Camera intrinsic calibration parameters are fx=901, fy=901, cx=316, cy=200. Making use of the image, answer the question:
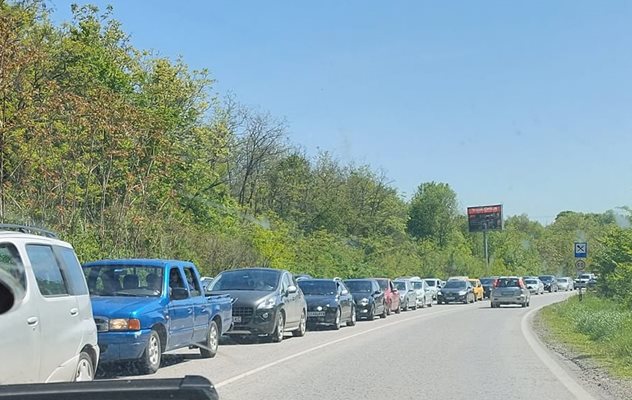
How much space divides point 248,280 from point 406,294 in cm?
2392

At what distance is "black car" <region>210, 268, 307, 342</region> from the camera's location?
19870mm

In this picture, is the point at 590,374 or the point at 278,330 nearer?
the point at 590,374

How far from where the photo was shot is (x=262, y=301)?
65.8 feet

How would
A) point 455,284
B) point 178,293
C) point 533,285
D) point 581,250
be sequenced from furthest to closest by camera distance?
point 533,285
point 455,284
point 581,250
point 178,293

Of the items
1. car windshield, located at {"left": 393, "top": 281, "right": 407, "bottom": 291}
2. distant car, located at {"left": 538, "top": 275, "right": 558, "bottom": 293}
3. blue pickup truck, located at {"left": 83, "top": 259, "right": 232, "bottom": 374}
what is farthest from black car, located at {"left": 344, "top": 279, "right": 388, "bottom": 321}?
distant car, located at {"left": 538, "top": 275, "right": 558, "bottom": 293}

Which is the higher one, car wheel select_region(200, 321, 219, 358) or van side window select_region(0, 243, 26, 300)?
van side window select_region(0, 243, 26, 300)

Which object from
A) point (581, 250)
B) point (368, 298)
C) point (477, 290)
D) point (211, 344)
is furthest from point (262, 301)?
point (477, 290)

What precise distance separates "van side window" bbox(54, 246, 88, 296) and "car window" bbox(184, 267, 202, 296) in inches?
223

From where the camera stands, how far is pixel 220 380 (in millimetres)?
13016

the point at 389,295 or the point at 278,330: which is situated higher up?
the point at 389,295

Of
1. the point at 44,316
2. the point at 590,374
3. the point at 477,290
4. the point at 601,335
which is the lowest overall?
the point at 590,374

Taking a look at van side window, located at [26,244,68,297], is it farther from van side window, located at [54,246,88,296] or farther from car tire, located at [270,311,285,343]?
car tire, located at [270,311,285,343]

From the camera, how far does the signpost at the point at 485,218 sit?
9288 centimetres

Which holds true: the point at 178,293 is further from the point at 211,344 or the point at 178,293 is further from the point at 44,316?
the point at 44,316
